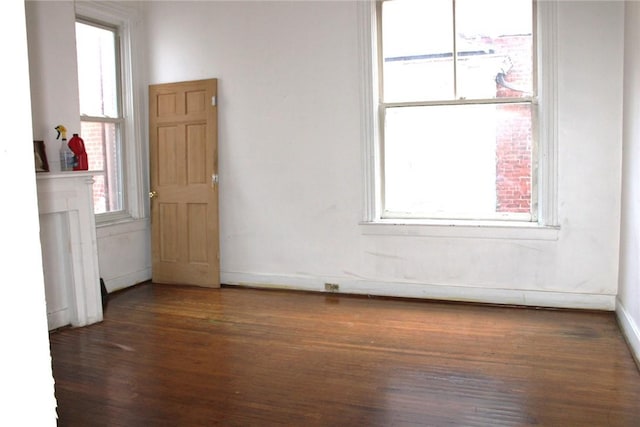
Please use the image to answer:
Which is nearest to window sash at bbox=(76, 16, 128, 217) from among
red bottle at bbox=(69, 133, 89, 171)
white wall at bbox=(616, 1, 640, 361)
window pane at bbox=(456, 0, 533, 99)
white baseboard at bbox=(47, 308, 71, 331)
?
red bottle at bbox=(69, 133, 89, 171)

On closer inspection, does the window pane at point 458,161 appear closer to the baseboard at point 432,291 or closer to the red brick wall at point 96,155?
the baseboard at point 432,291

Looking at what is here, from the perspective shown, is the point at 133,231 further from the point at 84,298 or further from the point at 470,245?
the point at 470,245

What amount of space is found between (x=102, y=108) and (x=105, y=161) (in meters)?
0.50

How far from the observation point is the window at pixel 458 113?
467cm

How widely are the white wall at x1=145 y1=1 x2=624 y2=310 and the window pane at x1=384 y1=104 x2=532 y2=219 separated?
30cm

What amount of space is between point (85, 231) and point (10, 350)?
3974 millimetres

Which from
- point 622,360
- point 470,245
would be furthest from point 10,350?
point 470,245

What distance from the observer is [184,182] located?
565cm

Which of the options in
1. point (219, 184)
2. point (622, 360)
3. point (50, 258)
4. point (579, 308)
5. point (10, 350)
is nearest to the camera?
point (10, 350)

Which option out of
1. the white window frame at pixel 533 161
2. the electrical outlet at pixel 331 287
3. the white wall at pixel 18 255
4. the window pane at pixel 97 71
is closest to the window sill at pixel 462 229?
the white window frame at pixel 533 161

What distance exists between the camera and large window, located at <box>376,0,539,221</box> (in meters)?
4.68

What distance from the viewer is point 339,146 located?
5.12m

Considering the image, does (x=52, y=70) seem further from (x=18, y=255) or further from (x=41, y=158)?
(x=18, y=255)

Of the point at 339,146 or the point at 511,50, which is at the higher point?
the point at 511,50
